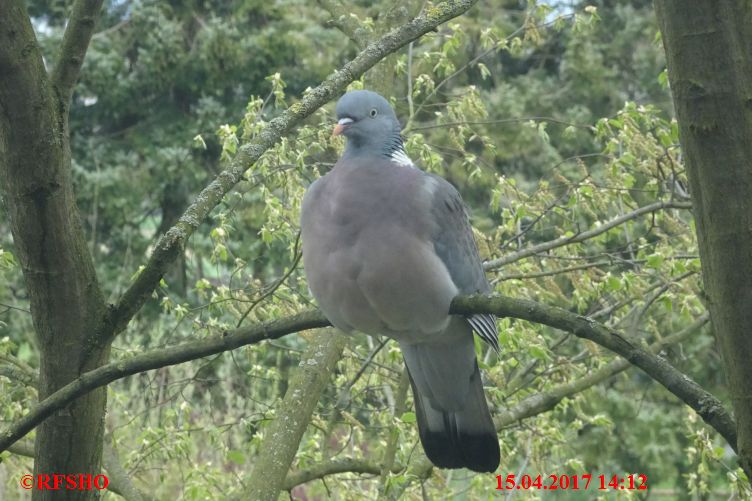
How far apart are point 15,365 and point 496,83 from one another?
323 inches

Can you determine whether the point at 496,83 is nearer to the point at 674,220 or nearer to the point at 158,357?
the point at 674,220

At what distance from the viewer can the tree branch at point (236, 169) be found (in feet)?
8.77

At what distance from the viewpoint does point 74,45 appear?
2832 millimetres

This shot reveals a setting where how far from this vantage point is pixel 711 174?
6.23 feet

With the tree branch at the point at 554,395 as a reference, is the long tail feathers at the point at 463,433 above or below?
below

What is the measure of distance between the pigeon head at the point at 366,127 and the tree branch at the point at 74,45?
788mm

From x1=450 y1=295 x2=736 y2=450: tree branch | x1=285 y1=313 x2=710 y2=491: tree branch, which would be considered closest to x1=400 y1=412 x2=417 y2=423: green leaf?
x1=285 y1=313 x2=710 y2=491: tree branch

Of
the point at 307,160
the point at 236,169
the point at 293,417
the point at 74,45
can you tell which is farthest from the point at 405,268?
the point at 307,160

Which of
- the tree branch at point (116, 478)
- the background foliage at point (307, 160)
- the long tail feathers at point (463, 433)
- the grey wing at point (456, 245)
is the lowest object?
the long tail feathers at point (463, 433)

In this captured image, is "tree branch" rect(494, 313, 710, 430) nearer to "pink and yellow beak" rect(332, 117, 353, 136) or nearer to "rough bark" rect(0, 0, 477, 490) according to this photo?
"pink and yellow beak" rect(332, 117, 353, 136)

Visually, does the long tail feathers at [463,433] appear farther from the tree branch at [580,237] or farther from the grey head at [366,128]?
the tree branch at [580,237]

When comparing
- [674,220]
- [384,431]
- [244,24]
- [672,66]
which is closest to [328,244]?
[672,66]

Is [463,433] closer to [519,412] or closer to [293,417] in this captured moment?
[293,417]

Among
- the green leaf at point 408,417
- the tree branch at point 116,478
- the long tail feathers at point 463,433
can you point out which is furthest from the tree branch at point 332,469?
the long tail feathers at point 463,433
